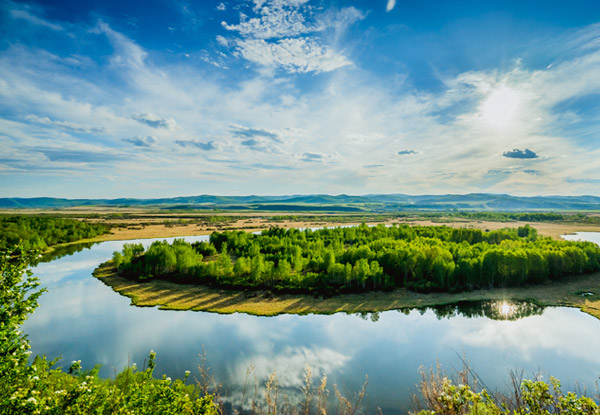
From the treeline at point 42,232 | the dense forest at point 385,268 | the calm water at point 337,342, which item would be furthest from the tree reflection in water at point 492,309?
the treeline at point 42,232

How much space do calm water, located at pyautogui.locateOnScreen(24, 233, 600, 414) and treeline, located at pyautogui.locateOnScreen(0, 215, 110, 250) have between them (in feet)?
152

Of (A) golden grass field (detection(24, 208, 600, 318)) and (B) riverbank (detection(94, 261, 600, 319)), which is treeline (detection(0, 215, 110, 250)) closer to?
(A) golden grass field (detection(24, 208, 600, 318))

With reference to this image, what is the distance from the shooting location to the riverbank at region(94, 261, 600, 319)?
139 feet

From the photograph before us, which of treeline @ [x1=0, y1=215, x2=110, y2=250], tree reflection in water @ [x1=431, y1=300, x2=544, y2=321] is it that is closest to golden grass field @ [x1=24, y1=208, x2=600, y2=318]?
tree reflection in water @ [x1=431, y1=300, x2=544, y2=321]

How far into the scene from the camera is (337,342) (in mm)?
33031

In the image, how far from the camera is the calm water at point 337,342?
89.2 ft

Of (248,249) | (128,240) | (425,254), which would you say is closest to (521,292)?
(425,254)

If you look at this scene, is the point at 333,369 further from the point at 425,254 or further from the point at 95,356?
the point at 425,254

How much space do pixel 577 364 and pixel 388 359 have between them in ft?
60.5

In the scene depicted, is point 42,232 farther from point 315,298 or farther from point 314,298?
point 315,298

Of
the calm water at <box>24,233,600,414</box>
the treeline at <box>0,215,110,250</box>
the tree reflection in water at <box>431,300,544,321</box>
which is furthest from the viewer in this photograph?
the treeline at <box>0,215,110,250</box>

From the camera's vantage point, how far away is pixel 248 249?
71.4 metres

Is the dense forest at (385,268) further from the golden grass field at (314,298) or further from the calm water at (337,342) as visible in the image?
the calm water at (337,342)

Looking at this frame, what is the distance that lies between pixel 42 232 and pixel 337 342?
102 m
